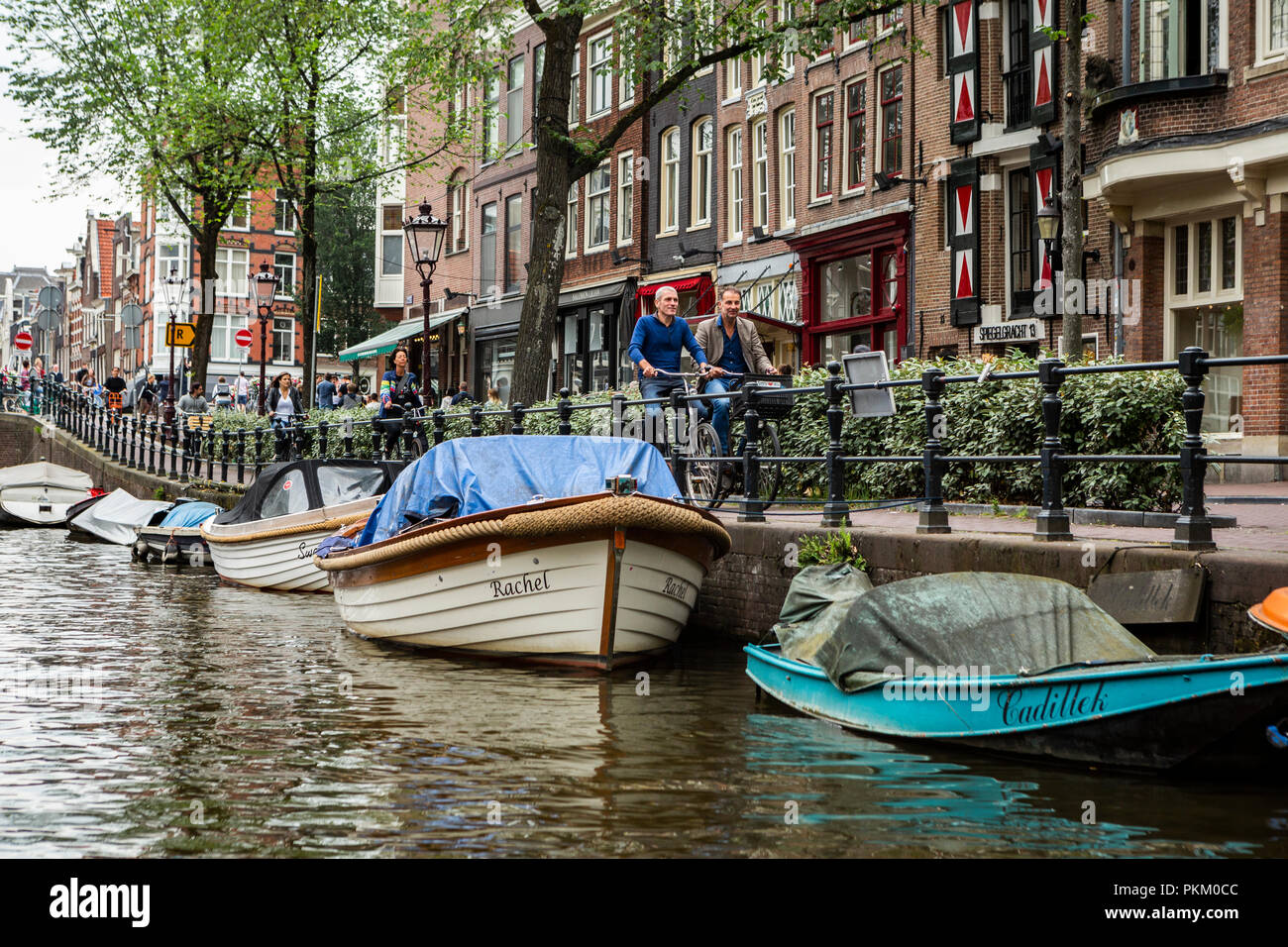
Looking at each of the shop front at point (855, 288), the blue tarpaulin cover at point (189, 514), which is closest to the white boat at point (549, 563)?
the blue tarpaulin cover at point (189, 514)

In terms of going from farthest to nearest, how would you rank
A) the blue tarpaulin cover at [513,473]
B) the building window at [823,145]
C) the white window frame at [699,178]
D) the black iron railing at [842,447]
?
the white window frame at [699,178], the building window at [823,145], the blue tarpaulin cover at [513,473], the black iron railing at [842,447]

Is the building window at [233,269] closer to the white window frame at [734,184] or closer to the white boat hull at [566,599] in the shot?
the white window frame at [734,184]

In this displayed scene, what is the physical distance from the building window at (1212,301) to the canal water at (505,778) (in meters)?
11.2

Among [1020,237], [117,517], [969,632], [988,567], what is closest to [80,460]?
[117,517]

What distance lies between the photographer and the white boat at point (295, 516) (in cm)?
1569

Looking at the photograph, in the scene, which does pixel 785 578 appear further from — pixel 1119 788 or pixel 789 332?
pixel 789 332

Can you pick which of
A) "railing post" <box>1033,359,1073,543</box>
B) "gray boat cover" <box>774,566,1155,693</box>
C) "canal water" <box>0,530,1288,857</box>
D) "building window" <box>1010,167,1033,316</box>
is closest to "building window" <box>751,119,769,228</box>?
"building window" <box>1010,167,1033,316</box>

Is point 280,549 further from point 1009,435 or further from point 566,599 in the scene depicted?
point 1009,435

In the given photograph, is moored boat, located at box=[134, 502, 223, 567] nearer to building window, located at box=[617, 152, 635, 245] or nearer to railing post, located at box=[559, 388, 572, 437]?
railing post, located at box=[559, 388, 572, 437]
